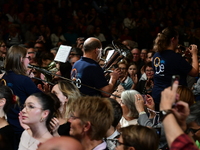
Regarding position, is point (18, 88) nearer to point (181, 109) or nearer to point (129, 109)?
point (129, 109)

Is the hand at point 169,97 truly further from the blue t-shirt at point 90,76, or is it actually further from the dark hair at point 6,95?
the blue t-shirt at point 90,76

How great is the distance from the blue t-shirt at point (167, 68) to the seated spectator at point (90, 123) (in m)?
2.15

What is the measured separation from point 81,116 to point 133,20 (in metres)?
8.74

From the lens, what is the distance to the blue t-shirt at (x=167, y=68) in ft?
15.7

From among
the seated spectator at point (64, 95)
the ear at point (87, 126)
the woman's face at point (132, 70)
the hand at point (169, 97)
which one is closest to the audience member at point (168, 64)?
the seated spectator at point (64, 95)

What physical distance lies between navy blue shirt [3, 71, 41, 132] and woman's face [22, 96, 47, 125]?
682mm

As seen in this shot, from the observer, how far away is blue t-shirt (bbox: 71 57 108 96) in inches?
185

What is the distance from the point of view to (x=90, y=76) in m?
4.70

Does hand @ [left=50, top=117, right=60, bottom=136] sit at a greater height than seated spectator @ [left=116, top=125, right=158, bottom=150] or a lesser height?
lesser

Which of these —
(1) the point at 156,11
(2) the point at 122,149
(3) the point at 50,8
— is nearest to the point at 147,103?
(2) the point at 122,149

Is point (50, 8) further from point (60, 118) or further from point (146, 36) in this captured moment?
point (60, 118)

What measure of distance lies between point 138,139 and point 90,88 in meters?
2.18

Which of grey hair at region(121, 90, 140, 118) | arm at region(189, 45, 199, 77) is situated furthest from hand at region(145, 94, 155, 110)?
arm at region(189, 45, 199, 77)

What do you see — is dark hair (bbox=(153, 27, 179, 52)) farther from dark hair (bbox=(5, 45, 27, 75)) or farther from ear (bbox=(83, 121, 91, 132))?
ear (bbox=(83, 121, 91, 132))
